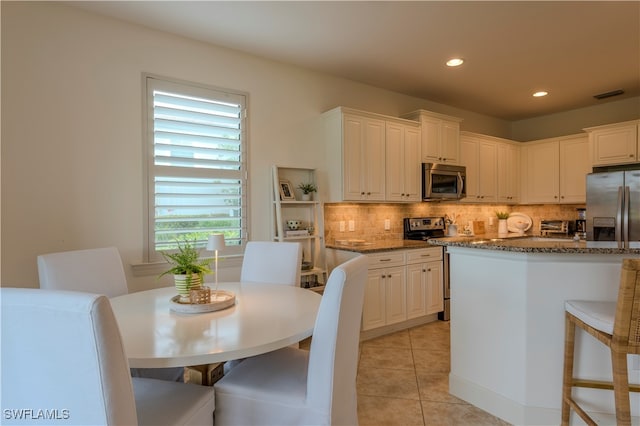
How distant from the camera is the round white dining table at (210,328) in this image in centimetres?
120

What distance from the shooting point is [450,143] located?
4.37 meters

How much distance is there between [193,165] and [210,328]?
1.83 m

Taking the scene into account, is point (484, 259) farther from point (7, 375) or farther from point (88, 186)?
point (88, 186)

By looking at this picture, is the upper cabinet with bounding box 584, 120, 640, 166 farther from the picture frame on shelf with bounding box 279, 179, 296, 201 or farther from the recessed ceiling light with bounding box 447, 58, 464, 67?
the picture frame on shelf with bounding box 279, 179, 296, 201

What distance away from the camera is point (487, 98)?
14.8 feet

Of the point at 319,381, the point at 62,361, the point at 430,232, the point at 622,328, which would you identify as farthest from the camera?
the point at 430,232

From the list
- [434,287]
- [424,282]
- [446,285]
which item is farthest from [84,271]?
[446,285]

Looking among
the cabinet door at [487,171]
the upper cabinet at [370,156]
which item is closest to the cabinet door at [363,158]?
the upper cabinet at [370,156]

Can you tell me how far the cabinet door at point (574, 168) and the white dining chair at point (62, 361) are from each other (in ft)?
18.2

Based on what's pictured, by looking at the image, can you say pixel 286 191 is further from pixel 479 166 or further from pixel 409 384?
pixel 479 166

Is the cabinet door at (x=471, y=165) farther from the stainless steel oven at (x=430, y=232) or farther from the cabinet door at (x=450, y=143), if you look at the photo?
the stainless steel oven at (x=430, y=232)

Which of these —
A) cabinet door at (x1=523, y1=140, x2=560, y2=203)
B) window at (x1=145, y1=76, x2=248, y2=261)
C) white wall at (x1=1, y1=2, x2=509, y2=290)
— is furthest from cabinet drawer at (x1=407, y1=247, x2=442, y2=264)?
cabinet door at (x1=523, y1=140, x2=560, y2=203)

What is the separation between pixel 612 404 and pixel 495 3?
8.39ft

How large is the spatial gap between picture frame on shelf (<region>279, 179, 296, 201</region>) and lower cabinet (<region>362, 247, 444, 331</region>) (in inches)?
37.9
